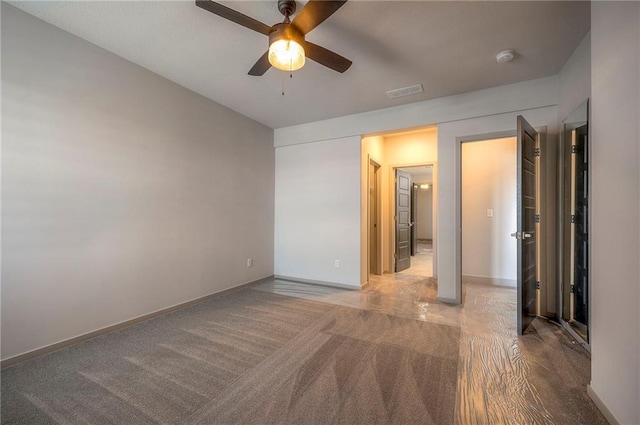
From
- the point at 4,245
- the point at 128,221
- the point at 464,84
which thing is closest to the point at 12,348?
the point at 4,245

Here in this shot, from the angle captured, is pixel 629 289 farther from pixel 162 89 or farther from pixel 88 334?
pixel 162 89

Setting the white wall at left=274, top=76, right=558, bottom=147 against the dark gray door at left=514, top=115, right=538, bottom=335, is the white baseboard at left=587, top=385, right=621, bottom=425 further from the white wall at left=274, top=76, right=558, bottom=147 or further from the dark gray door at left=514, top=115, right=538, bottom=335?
the white wall at left=274, top=76, right=558, bottom=147

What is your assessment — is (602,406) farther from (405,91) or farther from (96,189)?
(96,189)

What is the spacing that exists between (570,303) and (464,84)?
272cm

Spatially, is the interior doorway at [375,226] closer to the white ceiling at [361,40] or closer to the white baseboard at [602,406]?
the white ceiling at [361,40]

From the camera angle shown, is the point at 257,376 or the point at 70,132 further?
the point at 70,132

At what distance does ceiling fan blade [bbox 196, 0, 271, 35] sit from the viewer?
1601mm

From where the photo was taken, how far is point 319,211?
4.48 meters

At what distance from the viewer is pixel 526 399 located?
1.65m

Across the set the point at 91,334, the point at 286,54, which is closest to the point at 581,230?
the point at 286,54

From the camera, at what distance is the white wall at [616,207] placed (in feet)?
4.27

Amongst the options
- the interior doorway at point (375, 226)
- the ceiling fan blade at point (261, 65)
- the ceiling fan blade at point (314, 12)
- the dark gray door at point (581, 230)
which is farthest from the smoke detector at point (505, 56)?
the interior doorway at point (375, 226)

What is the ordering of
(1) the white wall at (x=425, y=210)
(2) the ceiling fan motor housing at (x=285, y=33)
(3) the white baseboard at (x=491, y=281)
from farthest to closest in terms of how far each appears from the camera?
(1) the white wall at (x=425, y=210) < (3) the white baseboard at (x=491, y=281) < (2) the ceiling fan motor housing at (x=285, y=33)

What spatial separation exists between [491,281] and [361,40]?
418cm
